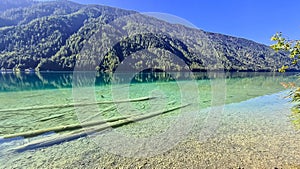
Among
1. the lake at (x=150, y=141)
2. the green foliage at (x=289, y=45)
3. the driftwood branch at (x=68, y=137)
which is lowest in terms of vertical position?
the lake at (x=150, y=141)

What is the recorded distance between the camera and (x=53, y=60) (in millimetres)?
162250

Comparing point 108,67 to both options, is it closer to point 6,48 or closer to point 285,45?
point 6,48

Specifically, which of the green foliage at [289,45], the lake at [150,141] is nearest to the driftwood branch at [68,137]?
the lake at [150,141]

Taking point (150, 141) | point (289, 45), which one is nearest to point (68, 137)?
point (150, 141)

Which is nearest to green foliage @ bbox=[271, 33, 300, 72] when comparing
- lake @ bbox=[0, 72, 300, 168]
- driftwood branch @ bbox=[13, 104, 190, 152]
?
lake @ bbox=[0, 72, 300, 168]

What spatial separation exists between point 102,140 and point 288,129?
11642 mm

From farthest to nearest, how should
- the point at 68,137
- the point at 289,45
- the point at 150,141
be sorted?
1. the point at 68,137
2. the point at 150,141
3. the point at 289,45

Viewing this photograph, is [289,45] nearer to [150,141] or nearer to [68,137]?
[150,141]

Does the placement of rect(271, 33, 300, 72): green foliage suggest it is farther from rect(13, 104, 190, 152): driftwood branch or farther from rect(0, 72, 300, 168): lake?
rect(13, 104, 190, 152): driftwood branch

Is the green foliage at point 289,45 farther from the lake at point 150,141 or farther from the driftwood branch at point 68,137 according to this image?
the driftwood branch at point 68,137

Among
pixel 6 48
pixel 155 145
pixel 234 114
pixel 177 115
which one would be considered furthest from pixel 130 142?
pixel 6 48

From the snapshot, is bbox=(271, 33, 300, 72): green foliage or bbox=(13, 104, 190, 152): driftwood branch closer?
bbox=(271, 33, 300, 72): green foliage

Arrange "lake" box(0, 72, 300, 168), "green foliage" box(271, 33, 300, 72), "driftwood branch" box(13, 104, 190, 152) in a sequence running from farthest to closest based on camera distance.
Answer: "driftwood branch" box(13, 104, 190, 152) < "lake" box(0, 72, 300, 168) < "green foliage" box(271, 33, 300, 72)

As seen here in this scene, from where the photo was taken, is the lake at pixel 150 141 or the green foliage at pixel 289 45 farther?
the lake at pixel 150 141
